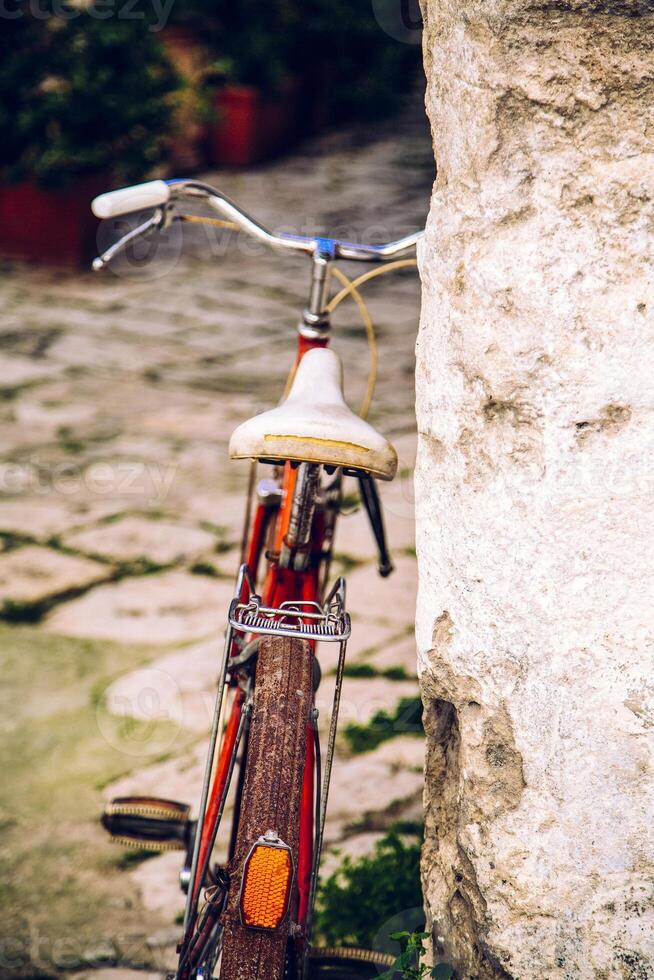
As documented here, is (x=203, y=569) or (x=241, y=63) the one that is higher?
(x=241, y=63)

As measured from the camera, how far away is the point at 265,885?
4.63ft

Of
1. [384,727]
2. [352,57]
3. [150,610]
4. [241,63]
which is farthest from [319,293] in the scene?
[352,57]

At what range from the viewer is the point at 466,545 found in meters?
1.52

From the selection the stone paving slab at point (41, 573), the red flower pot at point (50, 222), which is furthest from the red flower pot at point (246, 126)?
the stone paving slab at point (41, 573)

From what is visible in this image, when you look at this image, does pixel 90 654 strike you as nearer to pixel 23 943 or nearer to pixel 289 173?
pixel 23 943

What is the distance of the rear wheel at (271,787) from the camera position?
1430 millimetres

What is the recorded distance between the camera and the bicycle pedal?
2.11m

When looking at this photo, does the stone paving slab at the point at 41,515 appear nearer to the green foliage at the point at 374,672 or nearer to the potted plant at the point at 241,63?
the green foliage at the point at 374,672

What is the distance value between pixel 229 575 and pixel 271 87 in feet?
22.0

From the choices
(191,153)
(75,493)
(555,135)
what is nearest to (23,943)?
(555,135)

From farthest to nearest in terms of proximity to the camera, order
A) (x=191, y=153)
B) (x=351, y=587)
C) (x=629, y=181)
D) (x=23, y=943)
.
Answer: (x=191, y=153)
(x=351, y=587)
(x=23, y=943)
(x=629, y=181)

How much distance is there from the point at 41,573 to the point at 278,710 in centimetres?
217

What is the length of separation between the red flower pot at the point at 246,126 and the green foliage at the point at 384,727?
6.93m

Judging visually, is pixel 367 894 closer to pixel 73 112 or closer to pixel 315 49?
pixel 73 112
